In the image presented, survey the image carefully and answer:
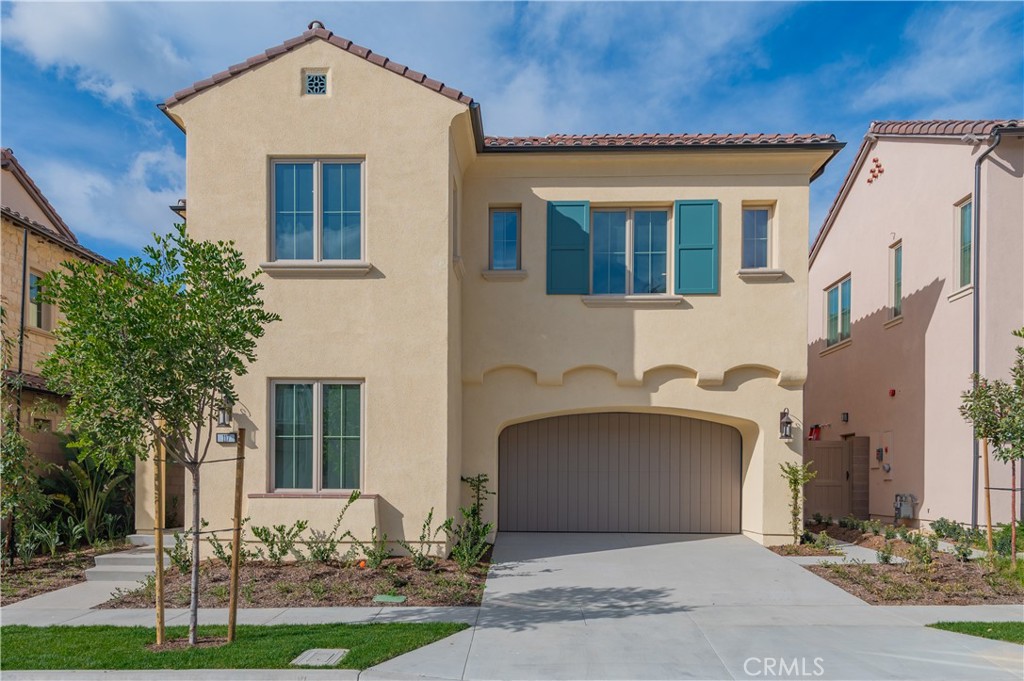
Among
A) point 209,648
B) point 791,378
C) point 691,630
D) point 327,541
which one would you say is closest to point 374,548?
point 327,541

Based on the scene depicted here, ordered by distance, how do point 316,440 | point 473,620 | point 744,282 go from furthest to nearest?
point 744,282 < point 316,440 < point 473,620

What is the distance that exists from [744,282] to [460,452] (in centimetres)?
542

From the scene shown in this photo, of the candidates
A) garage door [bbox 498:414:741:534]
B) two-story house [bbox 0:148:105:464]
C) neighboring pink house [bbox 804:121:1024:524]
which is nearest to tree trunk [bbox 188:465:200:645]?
two-story house [bbox 0:148:105:464]

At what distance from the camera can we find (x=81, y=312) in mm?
6223

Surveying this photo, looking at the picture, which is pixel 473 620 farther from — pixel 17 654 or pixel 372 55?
pixel 372 55

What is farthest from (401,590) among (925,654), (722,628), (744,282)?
(744,282)

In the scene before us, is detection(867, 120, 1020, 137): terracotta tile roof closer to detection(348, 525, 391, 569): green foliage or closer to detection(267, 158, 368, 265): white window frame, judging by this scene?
detection(267, 158, 368, 265): white window frame

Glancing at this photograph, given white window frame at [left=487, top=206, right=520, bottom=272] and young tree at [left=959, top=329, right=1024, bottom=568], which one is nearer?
young tree at [left=959, top=329, right=1024, bottom=568]

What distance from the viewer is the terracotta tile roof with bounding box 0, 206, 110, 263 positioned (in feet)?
40.8

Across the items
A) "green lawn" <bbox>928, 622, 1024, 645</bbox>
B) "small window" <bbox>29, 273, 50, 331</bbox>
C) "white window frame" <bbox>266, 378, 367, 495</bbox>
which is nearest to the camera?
"green lawn" <bbox>928, 622, 1024, 645</bbox>

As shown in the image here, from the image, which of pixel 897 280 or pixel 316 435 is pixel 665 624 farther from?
pixel 897 280

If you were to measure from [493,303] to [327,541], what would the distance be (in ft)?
14.9

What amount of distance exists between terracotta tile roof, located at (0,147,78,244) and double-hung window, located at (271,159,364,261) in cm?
603

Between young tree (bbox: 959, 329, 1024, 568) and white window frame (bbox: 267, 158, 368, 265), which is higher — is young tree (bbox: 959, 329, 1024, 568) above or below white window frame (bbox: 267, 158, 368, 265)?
below
